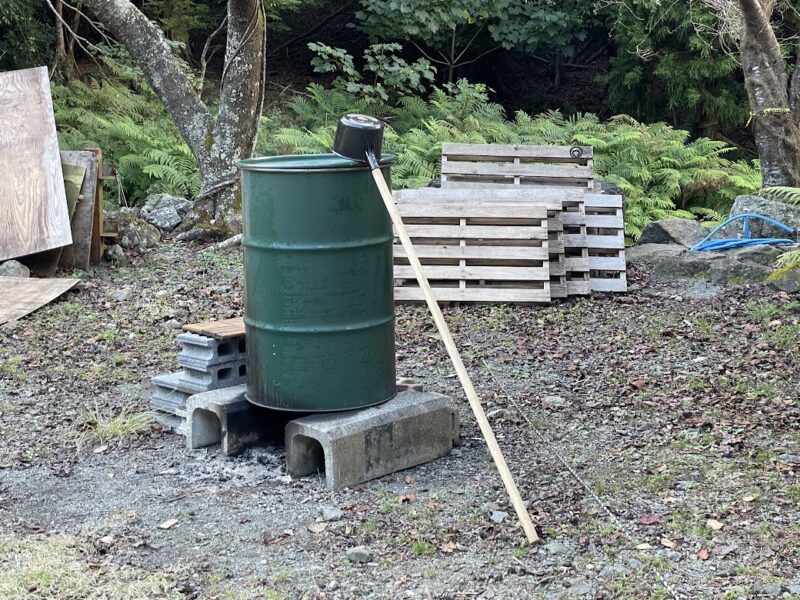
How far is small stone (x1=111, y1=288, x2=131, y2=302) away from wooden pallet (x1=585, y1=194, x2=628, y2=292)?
405 centimetres

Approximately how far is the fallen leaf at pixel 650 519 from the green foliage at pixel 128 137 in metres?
8.61

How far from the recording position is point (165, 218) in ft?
34.9

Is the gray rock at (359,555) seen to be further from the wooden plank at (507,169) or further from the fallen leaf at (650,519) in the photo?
the wooden plank at (507,169)

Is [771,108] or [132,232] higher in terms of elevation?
[771,108]

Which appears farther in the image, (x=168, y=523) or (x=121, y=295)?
(x=121, y=295)

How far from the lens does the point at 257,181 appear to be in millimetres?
4465

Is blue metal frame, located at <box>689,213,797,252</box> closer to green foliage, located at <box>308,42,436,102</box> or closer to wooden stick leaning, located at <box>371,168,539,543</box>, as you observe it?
wooden stick leaning, located at <box>371,168,539,543</box>

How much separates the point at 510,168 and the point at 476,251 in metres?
1.48

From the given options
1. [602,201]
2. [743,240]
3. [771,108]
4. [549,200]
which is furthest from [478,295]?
[771,108]

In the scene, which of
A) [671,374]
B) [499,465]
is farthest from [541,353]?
[499,465]

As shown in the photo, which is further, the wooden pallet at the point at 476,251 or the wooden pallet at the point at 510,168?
the wooden pallet at the point at 510,168

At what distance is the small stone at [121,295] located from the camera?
8203 millimetres

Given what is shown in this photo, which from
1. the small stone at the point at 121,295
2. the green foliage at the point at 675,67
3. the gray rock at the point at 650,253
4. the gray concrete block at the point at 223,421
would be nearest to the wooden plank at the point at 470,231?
the gray rock at the point at 650,253

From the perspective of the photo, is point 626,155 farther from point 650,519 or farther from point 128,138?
point 650,519
